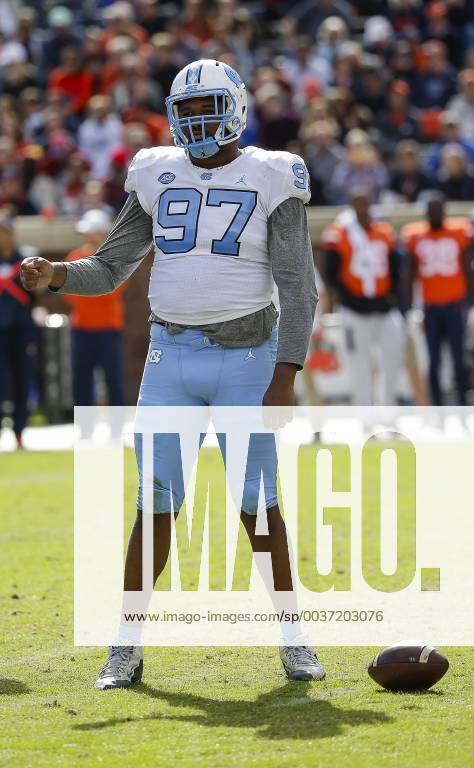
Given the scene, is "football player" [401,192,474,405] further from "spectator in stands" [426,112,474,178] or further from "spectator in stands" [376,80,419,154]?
"spectator in stands" [376,80,419,154]

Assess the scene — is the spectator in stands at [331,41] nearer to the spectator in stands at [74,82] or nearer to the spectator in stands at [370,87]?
the spectator in stands at [370,87]

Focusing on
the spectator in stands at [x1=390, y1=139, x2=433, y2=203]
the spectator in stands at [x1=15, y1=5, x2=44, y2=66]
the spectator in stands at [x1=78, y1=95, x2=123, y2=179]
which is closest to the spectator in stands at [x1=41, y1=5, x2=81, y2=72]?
the spectator in stands at [x1=15, y1=5, x2=44, y2=66]

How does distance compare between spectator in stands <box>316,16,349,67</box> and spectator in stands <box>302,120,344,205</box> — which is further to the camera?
spectator in stands <box>316,16,349,67</box>

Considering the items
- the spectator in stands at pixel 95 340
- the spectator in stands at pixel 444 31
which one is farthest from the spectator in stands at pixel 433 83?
the spectator in stands at pixel 95 340

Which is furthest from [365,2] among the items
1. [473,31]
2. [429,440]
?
[429,440]

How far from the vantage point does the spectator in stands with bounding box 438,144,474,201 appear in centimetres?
1691

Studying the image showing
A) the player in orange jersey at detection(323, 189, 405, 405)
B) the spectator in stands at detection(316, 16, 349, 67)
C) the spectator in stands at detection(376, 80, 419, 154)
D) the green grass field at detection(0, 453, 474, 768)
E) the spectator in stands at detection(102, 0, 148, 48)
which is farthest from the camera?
the spectator in stands at detection(102, 0, 148, 48)

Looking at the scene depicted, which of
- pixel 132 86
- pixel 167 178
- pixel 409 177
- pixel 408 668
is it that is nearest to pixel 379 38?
pixel 409 177

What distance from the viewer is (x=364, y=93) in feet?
62.2

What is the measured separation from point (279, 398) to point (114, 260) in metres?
0.91

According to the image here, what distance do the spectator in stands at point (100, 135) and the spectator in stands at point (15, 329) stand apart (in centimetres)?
427

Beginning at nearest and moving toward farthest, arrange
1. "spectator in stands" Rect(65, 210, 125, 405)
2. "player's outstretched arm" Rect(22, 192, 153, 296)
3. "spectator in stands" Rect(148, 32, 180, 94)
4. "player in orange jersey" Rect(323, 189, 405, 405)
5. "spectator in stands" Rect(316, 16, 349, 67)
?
"player's outstretched arm" Rect(22, 192, 153, 296)
"player in orange jersey" Rect(323, 189, 405, 405)
"spectator in stands" Rect(65, 210, 125, 405)
"spectator in stands" Rect(148, 32, 180, 94)
"spectator in stands" Rect(316, 16, 349, 67)

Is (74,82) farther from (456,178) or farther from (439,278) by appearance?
(439,278)

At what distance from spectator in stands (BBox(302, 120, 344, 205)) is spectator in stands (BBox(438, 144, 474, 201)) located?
3.91 feet
